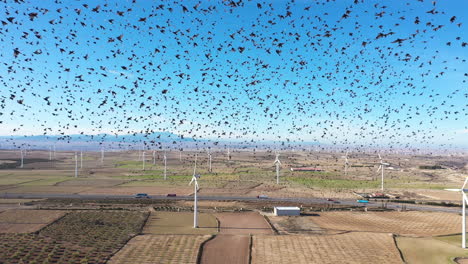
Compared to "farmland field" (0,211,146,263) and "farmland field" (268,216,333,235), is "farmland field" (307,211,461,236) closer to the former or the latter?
"farmland field" (268,216,333,235)

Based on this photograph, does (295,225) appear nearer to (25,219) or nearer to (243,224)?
(243,224)

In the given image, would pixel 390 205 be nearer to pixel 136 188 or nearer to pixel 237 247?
pixel 237 247

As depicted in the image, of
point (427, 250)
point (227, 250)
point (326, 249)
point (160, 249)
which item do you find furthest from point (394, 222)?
point (160, 249)

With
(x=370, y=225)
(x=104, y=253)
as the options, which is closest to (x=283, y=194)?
(x=370, y=225)

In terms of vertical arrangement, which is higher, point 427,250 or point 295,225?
point 427,250

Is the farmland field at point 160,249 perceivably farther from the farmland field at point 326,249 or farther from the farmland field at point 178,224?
the farmland field at point 326,249

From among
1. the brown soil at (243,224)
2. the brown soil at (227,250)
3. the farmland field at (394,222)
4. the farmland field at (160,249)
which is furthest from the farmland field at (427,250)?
the farmland field at (160,249)

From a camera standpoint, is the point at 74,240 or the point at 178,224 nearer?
the point at 74,240
